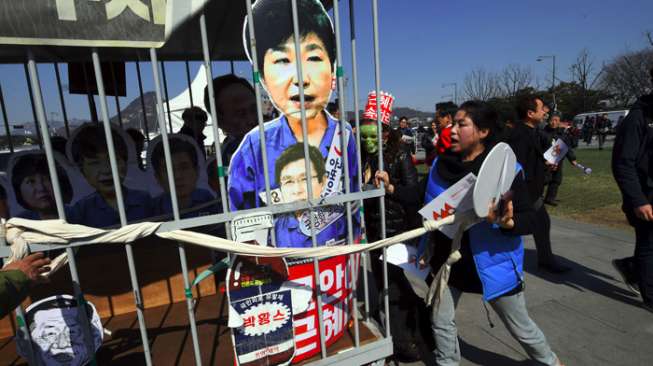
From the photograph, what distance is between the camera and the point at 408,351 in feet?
9.16

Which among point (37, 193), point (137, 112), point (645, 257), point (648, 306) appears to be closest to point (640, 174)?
point (645, 257)

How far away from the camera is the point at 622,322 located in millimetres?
3080

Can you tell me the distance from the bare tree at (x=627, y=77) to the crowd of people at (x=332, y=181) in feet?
158

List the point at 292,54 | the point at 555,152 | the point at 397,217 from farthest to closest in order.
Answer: the point at 555,152, the point at 397,217, the point at 292,54

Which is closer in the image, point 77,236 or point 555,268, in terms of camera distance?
point 77,236

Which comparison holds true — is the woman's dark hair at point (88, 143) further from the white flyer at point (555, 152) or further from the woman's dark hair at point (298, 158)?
the white flyer at point (555, 152)

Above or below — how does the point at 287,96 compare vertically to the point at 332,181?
above

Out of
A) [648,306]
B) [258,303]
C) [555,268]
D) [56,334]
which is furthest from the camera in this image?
[555,268]

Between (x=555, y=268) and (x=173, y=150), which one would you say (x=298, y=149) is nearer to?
(x=173, y=150)

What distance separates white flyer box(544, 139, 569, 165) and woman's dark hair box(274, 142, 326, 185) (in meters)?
4.06

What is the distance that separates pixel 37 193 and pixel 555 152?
18.7 feet

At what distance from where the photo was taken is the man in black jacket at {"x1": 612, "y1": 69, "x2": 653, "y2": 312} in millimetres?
3018

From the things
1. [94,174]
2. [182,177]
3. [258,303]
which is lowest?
[258,303]

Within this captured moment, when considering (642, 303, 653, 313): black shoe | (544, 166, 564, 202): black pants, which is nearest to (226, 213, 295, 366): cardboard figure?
(642, 303, 653, 313): black shoe
